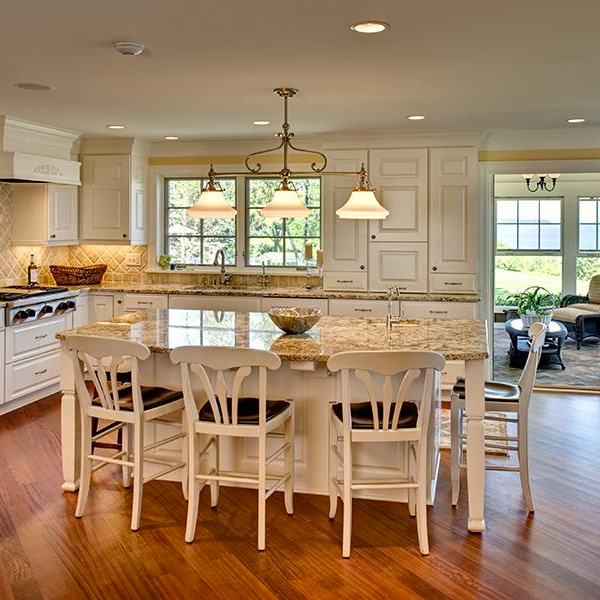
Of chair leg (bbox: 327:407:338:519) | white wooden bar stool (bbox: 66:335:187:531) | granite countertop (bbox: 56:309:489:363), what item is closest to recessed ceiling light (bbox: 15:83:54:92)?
granite countertop (bbox: 56:309:489:363)

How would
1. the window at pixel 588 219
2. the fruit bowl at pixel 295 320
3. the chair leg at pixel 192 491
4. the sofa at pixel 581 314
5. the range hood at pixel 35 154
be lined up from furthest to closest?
1. the window at pixel 588 219
2. the sofa at pixel 581 314
3. the range hood at pixel 35 154
4. the fruit bowl at pixel 295 320
5. the chair leg at pixel 192 491

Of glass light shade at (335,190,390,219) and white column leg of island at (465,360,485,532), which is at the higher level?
glass light shade at (335,190,390,219)

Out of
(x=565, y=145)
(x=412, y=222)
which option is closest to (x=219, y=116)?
(x=412, y=222)

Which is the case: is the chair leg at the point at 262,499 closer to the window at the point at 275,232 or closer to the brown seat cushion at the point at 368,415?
the brown seat cushion at the point at 368,415

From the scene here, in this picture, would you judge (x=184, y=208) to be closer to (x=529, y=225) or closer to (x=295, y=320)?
(x=295, y=320)

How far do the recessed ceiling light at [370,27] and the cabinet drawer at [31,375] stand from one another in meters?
3.94

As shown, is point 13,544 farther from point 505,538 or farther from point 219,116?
point 219,116

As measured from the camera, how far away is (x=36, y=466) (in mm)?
4359

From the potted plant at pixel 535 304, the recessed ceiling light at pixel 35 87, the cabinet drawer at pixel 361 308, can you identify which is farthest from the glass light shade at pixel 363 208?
the potted plant at pixel 535 304

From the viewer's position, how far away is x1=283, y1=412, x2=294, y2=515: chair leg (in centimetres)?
362

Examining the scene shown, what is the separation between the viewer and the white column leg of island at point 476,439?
3.42m

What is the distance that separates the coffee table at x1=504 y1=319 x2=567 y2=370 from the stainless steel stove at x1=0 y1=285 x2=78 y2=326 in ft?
15.4

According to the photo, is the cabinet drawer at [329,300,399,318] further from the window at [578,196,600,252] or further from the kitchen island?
the window at [578,196,600,252]

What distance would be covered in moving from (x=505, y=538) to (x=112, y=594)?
1796mm
